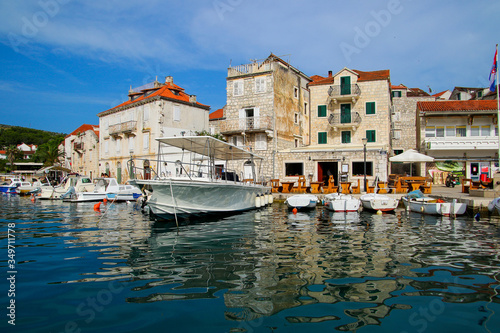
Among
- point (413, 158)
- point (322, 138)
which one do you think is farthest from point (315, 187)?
point (322, 138)

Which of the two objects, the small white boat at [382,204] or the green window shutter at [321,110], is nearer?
the small white boat at [382,204]

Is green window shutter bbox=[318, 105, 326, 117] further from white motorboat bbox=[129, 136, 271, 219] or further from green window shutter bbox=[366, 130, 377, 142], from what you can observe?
white motorboat bbox=[129, 136, 271, 219]

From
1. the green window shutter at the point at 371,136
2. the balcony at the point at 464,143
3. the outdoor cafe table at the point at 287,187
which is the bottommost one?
the outdoor cafe table at the point at 287,187

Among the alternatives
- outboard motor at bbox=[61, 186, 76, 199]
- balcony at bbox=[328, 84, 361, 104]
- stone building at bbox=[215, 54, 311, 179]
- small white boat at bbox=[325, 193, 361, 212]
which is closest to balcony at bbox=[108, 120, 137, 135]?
outboard motor at bbox=[61, 186, 76, 199]

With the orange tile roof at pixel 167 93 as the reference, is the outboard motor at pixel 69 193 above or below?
below

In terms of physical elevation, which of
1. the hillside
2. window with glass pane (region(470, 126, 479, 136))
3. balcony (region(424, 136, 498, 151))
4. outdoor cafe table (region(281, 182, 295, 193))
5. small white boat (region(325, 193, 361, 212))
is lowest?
small white boat (region(325, 193, 361, 212))

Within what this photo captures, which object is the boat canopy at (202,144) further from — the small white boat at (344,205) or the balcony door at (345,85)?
the balcony door at (345,85)

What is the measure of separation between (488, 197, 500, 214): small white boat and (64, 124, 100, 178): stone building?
137 ft

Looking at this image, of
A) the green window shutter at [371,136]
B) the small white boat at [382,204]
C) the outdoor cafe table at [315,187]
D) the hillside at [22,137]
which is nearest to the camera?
the small white boat at [382,204]

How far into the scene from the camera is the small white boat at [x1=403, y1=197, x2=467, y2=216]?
15.0 m

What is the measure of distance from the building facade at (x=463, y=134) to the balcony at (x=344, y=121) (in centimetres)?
614

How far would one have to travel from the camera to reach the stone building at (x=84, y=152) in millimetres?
44625

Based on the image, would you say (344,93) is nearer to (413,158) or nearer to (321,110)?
(321,110)

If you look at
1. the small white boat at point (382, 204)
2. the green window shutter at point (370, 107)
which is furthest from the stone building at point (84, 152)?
the small white boat at point (382, 204)
